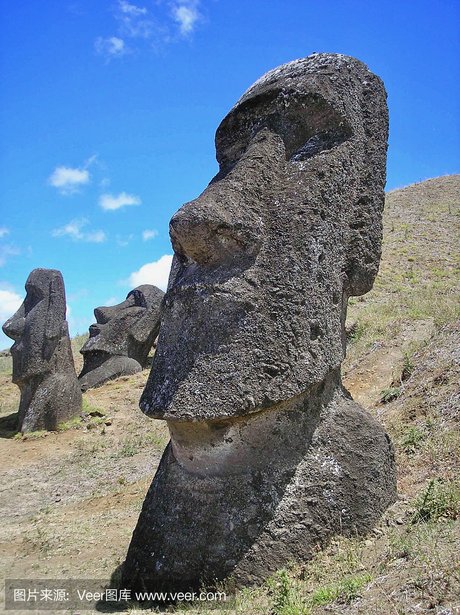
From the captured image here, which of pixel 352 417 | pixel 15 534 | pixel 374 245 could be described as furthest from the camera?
pixel 15 534

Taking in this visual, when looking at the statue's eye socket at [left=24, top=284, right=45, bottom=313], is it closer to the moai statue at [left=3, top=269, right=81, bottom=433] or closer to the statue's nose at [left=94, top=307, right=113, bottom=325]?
the moai statue at [left=3, top=269, right=81, bottom=433]

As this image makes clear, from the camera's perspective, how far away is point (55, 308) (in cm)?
1138

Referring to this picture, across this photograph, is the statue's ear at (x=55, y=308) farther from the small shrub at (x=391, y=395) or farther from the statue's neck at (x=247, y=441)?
the statue's neck at (x=247, y=441)

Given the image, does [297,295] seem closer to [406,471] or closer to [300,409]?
[300,409]

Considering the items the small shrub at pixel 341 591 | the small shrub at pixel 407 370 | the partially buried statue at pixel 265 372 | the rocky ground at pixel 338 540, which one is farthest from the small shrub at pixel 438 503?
the small shrub at pixel 407 370

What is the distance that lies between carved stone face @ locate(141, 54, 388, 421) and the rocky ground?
3.17 ft

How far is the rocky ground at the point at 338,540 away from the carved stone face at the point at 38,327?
119 cm

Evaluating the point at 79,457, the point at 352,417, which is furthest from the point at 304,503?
the point at 79,457

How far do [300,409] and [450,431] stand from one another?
160 cm

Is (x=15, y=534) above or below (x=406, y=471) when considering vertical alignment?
below

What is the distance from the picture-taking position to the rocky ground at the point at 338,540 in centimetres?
288

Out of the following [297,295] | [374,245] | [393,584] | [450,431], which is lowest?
[393,584]

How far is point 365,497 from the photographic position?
3.79 meters

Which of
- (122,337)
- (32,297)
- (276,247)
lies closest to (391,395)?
(276,247)
